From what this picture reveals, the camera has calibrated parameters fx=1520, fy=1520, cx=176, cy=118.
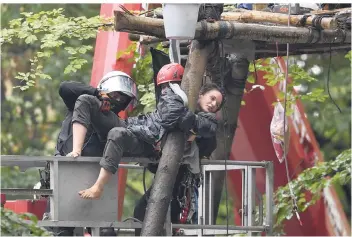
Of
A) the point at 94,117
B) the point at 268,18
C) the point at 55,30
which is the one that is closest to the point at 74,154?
the point at 94,117

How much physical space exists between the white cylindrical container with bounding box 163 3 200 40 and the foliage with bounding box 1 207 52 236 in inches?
119

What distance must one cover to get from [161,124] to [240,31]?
1.15 m

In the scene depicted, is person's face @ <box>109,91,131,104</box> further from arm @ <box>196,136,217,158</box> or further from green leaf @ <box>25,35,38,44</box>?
green leaf @ <box>25,35,38,44</box>

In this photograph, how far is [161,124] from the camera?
40.0 feet

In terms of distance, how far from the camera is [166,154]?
12.2 meters

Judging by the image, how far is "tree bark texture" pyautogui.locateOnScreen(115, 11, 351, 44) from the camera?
1213cm

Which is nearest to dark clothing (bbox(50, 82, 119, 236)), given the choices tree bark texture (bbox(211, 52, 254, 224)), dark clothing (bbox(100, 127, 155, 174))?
dark clothing (bbox(100, 127, 155, 174))

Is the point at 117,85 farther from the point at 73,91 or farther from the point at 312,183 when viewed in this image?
the point at 312,183

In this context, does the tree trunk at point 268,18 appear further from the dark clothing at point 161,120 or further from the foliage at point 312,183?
the foliage at point 312,183

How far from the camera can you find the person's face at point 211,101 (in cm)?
1255

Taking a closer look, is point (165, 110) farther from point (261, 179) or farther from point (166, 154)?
point (261, 179)

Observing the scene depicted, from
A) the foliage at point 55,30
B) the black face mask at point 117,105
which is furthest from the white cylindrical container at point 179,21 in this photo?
the foliage at point 55,30

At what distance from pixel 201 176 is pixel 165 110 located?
0.97 meters

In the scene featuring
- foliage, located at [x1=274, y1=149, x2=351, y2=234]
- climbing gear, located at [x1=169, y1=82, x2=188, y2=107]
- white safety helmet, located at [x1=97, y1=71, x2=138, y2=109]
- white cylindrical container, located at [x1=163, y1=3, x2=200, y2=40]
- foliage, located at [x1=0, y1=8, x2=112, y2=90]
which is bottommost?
climbing gear, located at [x1=169, y1=82, x2=188, y2=107]
